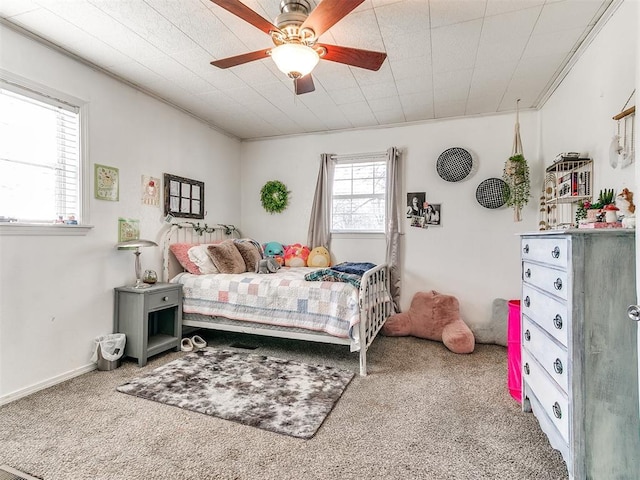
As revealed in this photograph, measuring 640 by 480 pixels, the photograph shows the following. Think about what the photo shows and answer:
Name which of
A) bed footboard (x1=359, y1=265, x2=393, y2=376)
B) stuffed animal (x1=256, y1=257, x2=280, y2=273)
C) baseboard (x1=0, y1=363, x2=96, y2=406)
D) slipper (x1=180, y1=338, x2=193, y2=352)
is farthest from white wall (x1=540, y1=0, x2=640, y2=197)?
baseboard (x1=0, y1=363, x2=96, y2=406)

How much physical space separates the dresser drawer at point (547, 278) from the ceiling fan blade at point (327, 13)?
1517mm

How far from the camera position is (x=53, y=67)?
237 cm

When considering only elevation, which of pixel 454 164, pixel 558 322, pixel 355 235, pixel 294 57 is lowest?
pixel 558 322

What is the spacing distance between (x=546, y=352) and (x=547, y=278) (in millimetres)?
351

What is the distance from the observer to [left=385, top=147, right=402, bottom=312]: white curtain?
12.3 ft

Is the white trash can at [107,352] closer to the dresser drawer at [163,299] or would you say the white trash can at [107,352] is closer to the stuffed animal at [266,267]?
the dresser drawer at [163,299]

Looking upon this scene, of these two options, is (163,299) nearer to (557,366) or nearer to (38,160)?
(38,160)

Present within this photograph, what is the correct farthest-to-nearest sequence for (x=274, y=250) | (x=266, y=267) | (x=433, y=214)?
(x=274, y=250), (x=433, y=214), (x=266, y=267)

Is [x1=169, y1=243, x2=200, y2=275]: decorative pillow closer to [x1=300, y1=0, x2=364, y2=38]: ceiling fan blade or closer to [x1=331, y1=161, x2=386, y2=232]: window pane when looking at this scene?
[x1=331, y1=161, x2=386, y2=232]: window pane

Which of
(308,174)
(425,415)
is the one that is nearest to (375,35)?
(308,174)

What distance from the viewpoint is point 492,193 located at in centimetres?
347

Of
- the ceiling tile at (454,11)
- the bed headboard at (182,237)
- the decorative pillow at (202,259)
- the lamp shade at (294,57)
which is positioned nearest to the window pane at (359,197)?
the bed headboard at (182,237)

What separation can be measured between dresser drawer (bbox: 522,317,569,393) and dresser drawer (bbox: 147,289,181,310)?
278cm

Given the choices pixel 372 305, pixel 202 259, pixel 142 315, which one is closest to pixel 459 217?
pixel 372 305
